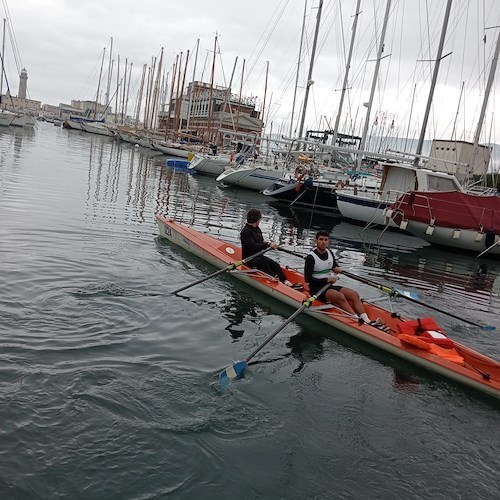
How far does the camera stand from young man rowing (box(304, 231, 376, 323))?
9.08 metres

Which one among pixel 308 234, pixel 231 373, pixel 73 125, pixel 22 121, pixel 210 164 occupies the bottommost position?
pixel 231 373

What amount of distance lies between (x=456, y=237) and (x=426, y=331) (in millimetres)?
13961

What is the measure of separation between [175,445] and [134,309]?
3816mm

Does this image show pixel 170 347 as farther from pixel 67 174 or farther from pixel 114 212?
pixel 67 174

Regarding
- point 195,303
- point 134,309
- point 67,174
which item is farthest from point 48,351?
point 67,174

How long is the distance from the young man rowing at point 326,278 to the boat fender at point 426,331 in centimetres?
73

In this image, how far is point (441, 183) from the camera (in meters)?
22.2

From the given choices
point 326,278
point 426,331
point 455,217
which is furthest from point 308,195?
point 426,331

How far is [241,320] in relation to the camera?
9117mm

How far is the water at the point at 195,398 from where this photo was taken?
4.76 m

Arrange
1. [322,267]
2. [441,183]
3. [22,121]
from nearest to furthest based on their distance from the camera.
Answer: [322,267]
[441,183]
[22,121]

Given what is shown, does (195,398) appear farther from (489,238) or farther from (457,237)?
(489,238)

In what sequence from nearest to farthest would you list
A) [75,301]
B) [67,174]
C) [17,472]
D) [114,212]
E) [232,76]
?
[17,472] → [75,301] → [114,212] → [67,174] → [232,76]

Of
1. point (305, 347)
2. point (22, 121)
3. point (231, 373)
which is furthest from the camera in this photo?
point (22, 121)
